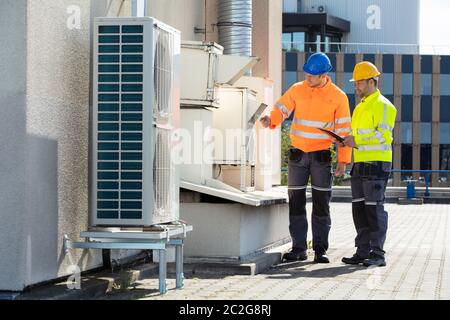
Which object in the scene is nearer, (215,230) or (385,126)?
(215,230)

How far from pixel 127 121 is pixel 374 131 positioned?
11.9 feet

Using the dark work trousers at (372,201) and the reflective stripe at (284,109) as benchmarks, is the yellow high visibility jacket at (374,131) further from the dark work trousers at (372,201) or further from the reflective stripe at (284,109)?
the reflective stripe at (284,109)

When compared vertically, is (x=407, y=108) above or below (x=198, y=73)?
above

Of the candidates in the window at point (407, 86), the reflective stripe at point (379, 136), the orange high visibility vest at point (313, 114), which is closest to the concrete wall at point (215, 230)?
the orange high visibility vest at point (313, 114)

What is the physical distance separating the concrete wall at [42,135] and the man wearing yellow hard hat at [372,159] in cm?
344

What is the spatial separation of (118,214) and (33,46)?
1358 mm

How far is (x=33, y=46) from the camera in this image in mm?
6254

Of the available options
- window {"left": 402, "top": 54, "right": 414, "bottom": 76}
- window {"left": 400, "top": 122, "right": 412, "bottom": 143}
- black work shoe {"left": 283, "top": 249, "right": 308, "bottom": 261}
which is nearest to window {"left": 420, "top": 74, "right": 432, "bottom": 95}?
window {"left": 402, "top": 54, "right": 414, "bottom": 76}

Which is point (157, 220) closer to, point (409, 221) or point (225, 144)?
point (225, 144)

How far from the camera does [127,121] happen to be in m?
6.82

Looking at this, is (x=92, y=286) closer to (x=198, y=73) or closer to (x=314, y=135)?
(x=198, y=73)

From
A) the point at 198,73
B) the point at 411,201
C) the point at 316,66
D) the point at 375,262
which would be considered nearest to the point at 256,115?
the point at 316,66
